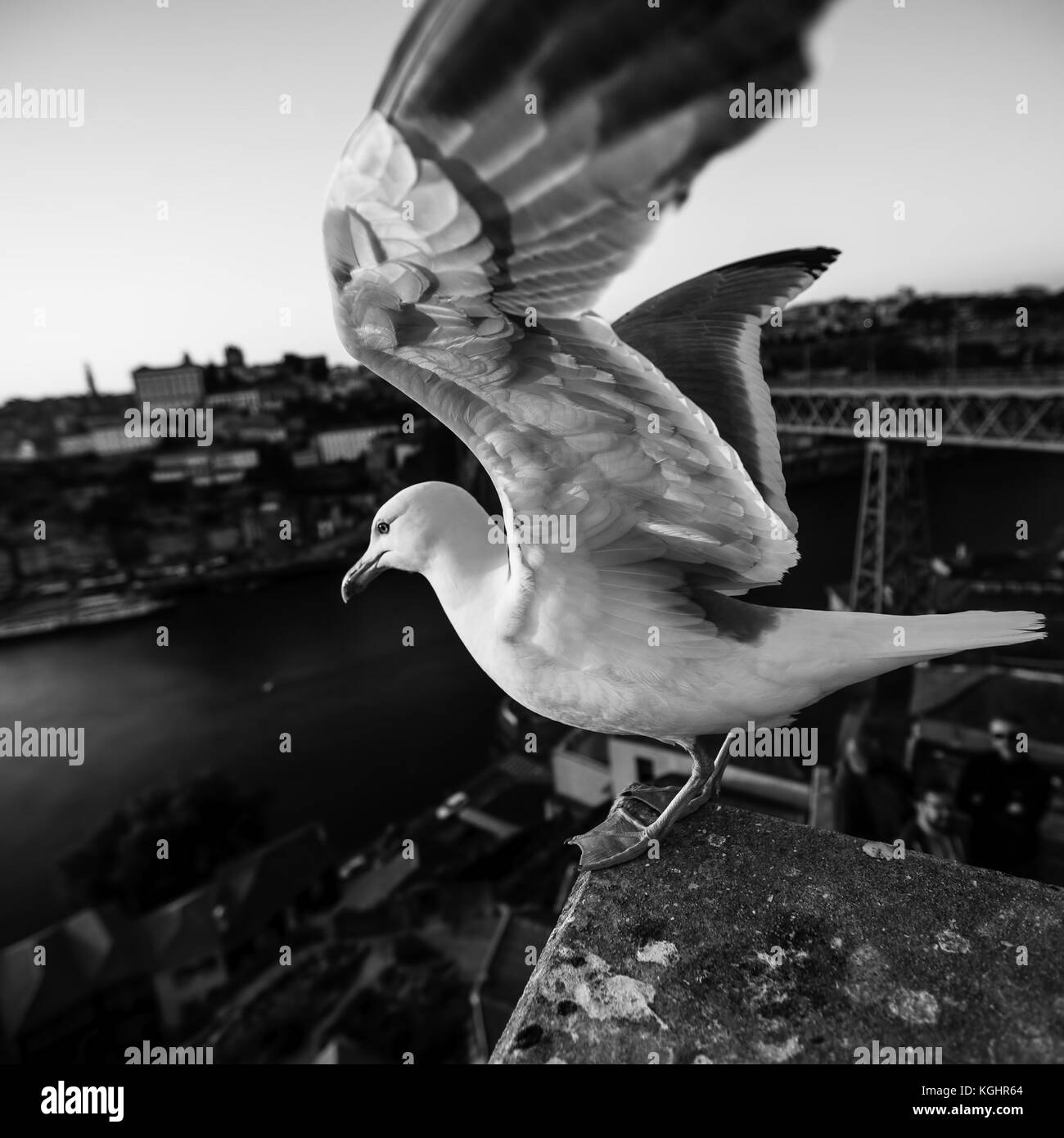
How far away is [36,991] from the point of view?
24.9 feet

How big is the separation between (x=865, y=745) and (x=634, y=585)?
27.8 feet

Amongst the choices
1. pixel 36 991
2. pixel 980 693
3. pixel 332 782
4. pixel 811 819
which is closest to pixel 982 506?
pixel 980 693

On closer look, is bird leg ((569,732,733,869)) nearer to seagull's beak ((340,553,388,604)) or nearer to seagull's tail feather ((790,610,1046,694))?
seagull's tail feather ((790,610,1046,694))

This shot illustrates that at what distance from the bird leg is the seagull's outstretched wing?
1.56 ft

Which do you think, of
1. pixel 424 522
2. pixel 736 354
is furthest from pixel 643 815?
pixel 736 354

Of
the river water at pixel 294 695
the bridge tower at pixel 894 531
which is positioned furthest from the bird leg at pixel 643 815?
the river water at pixel 294 695

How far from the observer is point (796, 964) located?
38.6 inches

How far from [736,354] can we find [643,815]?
2.75ft

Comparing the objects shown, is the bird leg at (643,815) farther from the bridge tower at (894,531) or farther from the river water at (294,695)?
the river water at (294,695)

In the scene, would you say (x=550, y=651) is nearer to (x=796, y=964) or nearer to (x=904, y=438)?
(x=796, y=964)

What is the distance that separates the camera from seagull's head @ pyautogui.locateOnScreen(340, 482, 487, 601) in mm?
1219

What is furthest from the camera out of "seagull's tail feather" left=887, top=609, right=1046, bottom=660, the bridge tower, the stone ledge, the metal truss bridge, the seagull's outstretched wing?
the bridge tower

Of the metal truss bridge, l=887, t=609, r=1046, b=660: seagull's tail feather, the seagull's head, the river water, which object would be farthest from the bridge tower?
the seagull's head

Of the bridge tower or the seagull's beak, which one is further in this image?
the bridge tower
